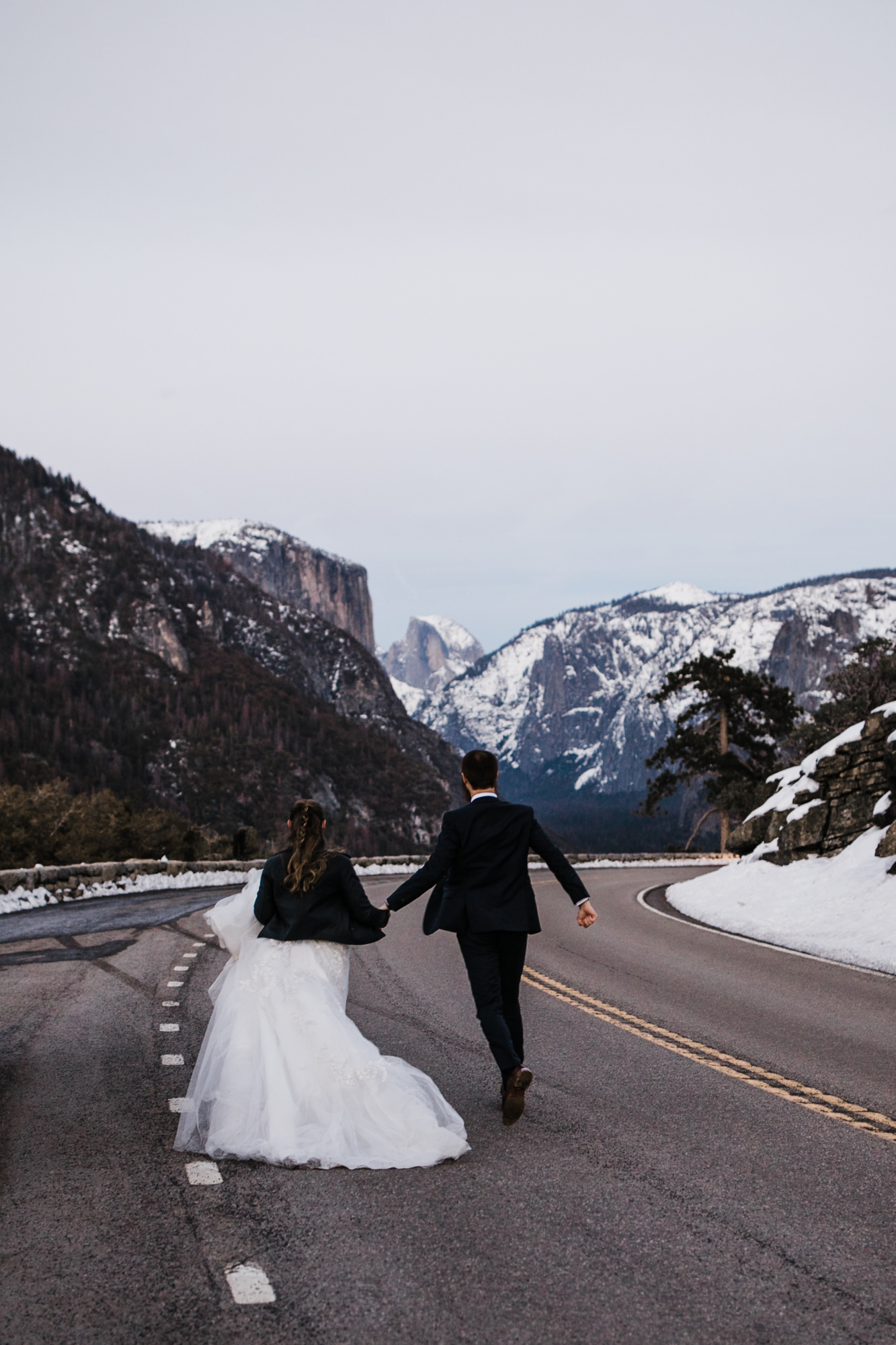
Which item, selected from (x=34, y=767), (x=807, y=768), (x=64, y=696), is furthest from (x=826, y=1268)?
(x=64, y=696)

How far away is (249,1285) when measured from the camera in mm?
3805

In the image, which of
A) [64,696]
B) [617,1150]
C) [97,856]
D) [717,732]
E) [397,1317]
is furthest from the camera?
[64,696]

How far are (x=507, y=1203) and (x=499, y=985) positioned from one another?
1.67 metres

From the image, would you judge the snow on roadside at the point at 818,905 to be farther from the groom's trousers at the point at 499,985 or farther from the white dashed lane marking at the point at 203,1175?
the white dashed lane marking at the point at 203,1175

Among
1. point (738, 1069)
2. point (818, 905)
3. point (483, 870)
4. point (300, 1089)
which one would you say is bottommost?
point (818, 905)

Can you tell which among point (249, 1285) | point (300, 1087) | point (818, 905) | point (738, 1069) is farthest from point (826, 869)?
point (249, 1285)

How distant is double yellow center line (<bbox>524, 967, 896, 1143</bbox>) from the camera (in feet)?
19.6

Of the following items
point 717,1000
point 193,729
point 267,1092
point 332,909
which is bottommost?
point 717,1000

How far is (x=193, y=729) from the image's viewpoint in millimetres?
172375

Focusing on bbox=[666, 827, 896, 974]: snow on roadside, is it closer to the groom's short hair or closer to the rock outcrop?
the rock outcrop

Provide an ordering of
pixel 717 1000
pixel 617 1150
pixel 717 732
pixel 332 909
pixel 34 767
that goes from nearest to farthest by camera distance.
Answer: pixel 617 1150, pixel 332 909, pixel 717 1000, pixel 717 732, pixel 34 767

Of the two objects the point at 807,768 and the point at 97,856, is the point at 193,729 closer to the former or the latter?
the point at 97,856

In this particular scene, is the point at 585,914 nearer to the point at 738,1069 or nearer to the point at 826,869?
the point at 738,1069

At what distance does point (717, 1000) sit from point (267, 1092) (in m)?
6.01
